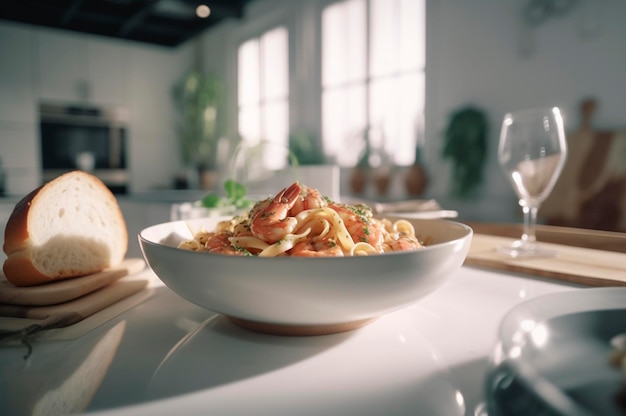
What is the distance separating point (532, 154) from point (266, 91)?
232 inches

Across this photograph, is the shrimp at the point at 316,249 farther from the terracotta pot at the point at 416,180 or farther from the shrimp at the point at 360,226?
the terracotta pot at the point at 416,180

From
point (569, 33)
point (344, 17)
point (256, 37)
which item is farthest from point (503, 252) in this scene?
point (256, 37)

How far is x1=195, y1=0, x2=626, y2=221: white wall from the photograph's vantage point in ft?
9.15

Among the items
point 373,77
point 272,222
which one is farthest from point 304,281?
point 373,77

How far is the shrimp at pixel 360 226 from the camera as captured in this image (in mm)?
607

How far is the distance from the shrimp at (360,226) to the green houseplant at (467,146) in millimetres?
3088

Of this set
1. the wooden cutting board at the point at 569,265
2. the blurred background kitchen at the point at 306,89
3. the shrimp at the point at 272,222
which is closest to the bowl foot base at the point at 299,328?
the shrimp at the point at 272,222

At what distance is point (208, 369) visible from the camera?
399 mm

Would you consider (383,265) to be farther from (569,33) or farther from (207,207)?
(569,33)

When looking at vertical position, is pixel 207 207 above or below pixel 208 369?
above

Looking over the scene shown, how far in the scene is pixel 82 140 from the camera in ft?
17.7

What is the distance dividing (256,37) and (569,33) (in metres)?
4.62

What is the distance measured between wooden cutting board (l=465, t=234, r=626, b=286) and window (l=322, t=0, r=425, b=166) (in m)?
3.52

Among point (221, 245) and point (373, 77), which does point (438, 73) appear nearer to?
point (373, 77)
